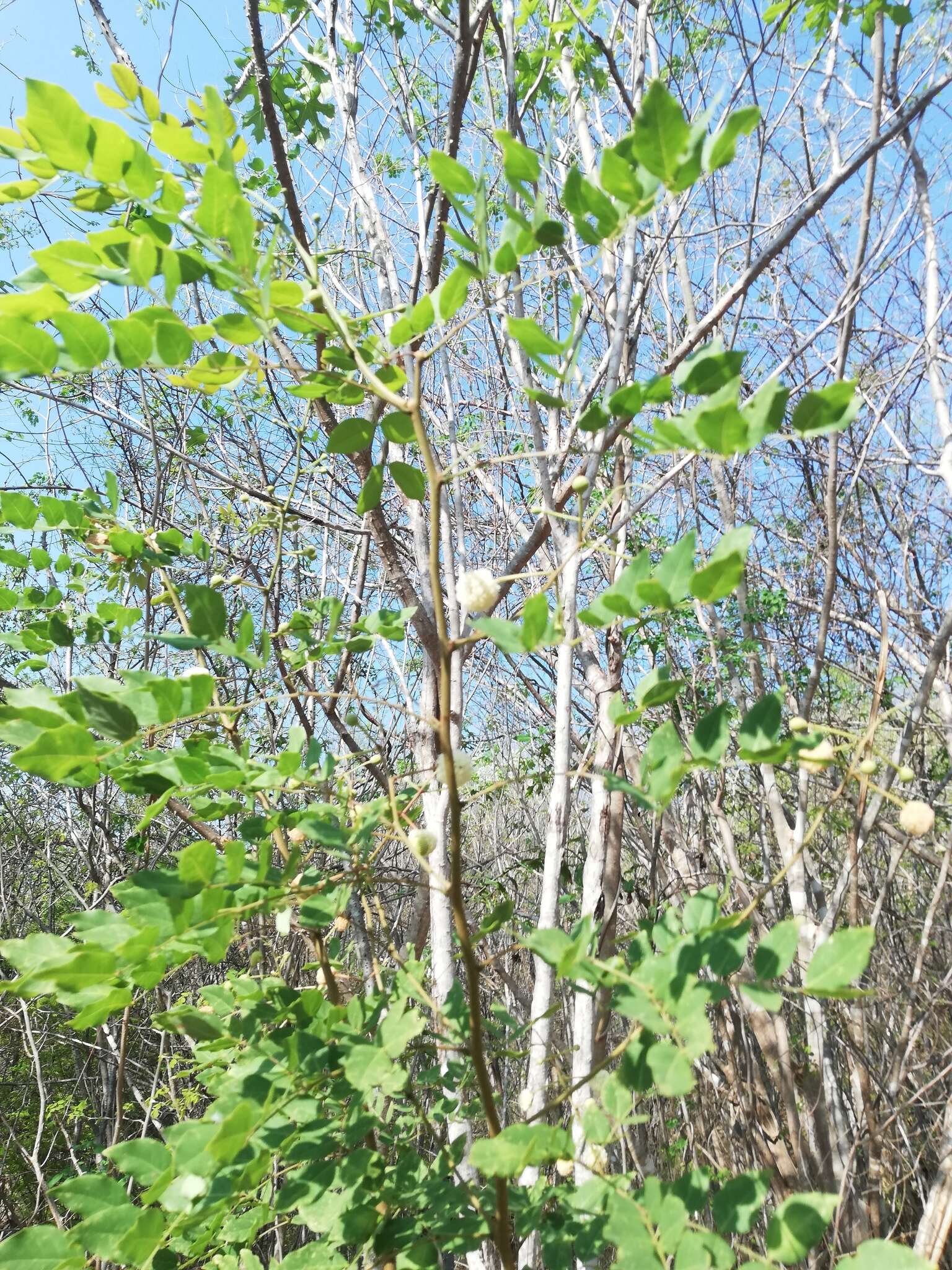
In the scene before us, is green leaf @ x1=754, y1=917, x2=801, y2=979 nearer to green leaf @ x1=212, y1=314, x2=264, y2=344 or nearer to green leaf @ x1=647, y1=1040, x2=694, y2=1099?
green leaf @ x1=647, y1=1040, x2=694, y2=1099

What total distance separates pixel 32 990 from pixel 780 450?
3.12 m

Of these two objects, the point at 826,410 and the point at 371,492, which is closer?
the point at 826,410

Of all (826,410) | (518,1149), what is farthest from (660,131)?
(518,1149)

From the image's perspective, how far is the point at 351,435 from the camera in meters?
0.50

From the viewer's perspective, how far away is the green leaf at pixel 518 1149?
1.27ft

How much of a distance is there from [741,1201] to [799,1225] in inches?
2.6

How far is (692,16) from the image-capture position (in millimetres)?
2322

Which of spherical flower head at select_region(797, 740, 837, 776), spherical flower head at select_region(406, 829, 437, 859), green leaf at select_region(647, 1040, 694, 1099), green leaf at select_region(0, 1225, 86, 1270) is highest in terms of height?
spherical flower head at select_region(797, 740, 837, 776)

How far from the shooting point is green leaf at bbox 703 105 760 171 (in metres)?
0.38

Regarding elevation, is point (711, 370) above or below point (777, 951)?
above

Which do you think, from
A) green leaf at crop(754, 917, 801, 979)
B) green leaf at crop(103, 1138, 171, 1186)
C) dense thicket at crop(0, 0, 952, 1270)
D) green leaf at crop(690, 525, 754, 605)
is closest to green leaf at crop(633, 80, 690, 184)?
dense thicket at crop(0, 0, 952, 1270)

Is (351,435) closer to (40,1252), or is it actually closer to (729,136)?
(729,136)

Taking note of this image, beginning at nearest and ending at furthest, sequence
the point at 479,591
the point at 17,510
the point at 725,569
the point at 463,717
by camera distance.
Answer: the point at 725,569, the point at 479,591, the point at 17,510, the point at 463,717

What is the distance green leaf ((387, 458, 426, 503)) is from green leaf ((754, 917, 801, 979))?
0.34 m
